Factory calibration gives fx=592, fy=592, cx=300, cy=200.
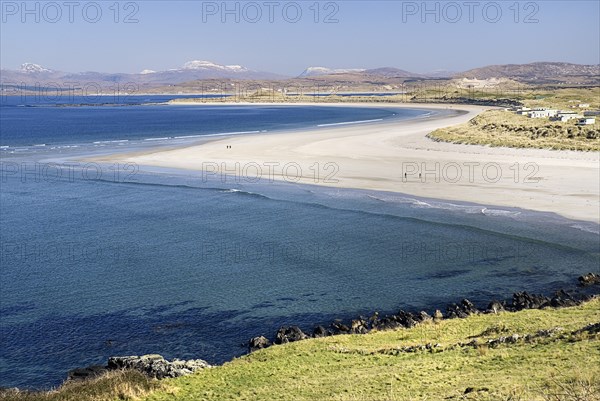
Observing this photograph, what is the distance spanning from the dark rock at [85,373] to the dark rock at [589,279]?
778 inches

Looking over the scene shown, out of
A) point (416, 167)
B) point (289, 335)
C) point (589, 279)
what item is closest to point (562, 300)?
point (589, 279)

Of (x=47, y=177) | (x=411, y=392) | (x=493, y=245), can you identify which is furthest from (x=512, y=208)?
(x=47, y=177)

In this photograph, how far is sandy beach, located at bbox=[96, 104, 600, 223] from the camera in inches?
1663

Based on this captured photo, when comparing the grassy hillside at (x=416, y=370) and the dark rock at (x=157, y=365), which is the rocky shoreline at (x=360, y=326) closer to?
the dark rock at (x=157, y=365)

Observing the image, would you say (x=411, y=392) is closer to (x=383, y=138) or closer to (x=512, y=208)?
(x=512, y=208)

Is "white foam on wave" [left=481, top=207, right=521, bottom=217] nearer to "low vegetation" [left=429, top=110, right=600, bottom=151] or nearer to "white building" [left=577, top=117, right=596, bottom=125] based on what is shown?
"low vegetation" [left=429, top=110, right=600, bottom=151]

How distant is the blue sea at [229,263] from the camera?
2205 centimetres

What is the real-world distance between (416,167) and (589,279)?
31057 millimetres

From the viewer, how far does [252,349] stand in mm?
20562

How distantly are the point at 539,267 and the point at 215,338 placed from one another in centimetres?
1600

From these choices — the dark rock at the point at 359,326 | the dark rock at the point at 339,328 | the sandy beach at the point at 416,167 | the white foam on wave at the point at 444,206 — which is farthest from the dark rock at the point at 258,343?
the sandy beach at the point at 416,167

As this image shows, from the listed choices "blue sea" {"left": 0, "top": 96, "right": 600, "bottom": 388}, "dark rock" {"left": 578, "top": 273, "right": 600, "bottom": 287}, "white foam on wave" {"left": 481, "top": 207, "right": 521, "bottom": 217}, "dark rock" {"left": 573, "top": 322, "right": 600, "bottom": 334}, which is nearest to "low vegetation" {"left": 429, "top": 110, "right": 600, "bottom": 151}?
"white foam on wave" {"left": 481, "top": 207, "right": 521, "bottom": 217}

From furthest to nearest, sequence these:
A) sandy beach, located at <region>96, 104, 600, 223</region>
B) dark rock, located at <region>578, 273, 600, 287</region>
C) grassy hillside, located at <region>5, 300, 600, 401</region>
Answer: sandy beach, located at <region>96, 104, 600, 223</region> → dark rock, located at <region>578, 273, 600, 287</region> → grassy hillside, located at <region>5, 300, 600, 401</region>

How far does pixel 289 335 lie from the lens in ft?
68.7
